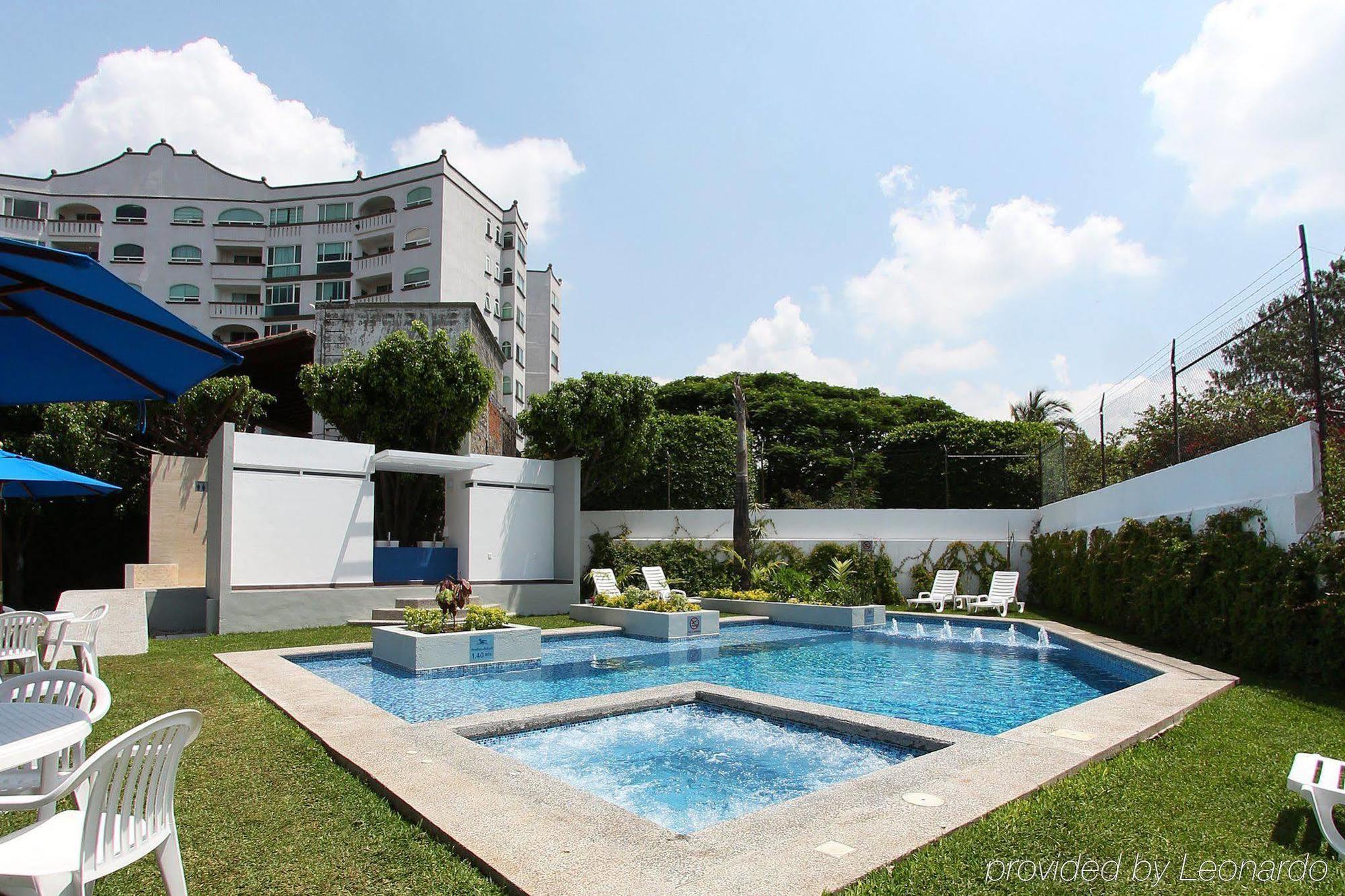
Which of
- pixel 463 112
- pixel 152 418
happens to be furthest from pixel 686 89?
pixel 152 418

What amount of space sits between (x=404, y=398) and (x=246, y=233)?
28141 millimetres

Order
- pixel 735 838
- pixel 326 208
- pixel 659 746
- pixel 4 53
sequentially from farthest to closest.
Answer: pixel 326 208
pixel 4 53
pixel 659 746
pixel 735 838

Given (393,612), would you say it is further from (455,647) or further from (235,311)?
(235,311)

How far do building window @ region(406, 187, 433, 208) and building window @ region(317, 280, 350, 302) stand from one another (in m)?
5.03

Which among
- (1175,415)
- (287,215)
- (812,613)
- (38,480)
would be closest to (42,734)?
(38,480)

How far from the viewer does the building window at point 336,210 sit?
130 feet

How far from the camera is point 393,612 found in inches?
566

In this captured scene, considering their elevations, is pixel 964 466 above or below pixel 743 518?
above

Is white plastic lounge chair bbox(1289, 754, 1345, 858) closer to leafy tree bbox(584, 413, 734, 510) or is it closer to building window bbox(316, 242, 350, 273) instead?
leafy tree bbox(584, 413, 734, 510)

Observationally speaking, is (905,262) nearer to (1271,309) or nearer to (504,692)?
(1271,309)

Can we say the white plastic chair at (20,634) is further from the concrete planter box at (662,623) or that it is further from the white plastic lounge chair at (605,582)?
the white plastic lounge chair at (605,582)

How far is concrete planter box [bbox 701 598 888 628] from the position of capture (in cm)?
1573

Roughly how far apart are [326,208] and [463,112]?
91.3ft

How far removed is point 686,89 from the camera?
13.4m
